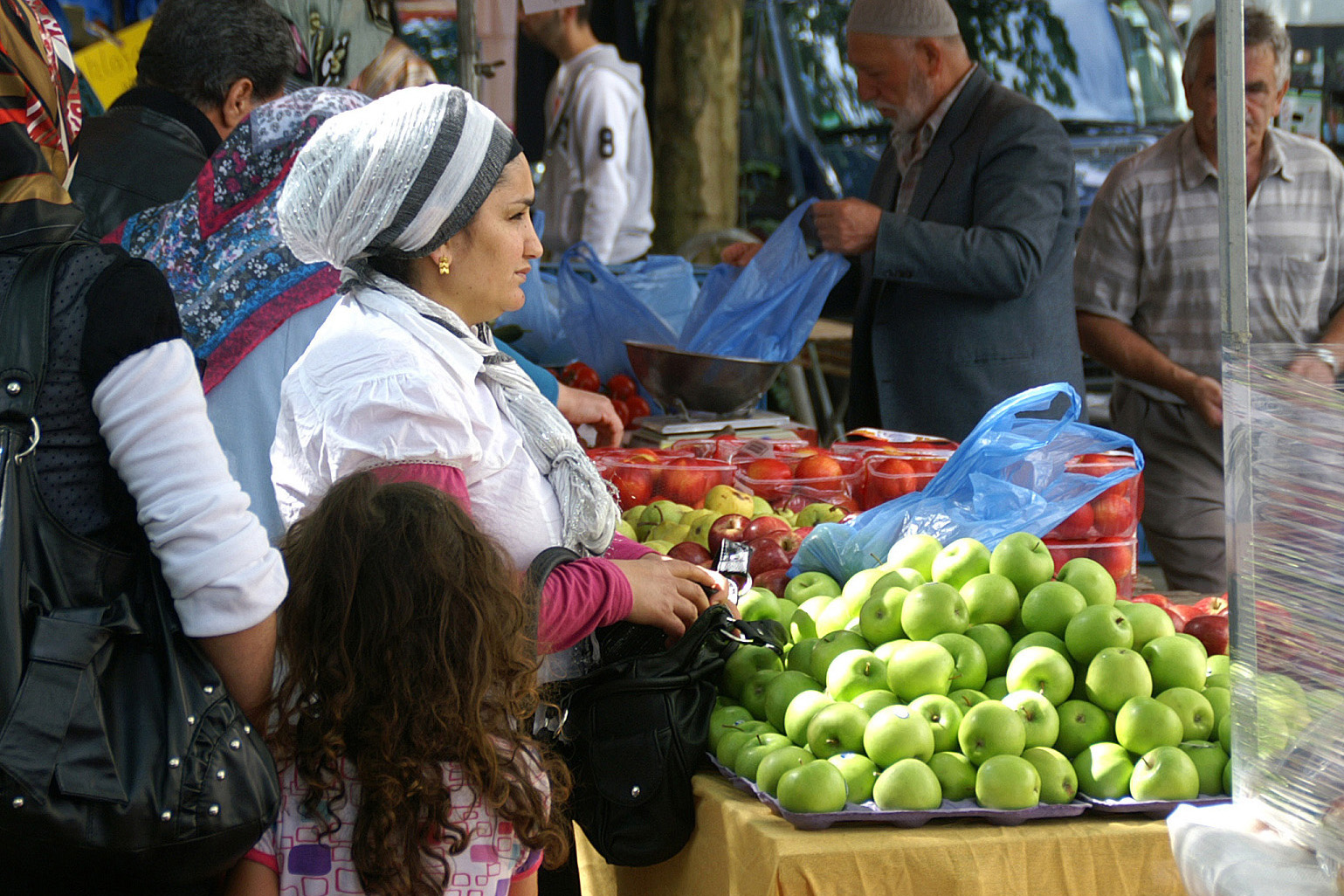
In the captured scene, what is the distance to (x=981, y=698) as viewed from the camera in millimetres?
1769

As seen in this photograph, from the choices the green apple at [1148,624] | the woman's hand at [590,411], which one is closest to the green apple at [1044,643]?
the green apple at [1148,624]

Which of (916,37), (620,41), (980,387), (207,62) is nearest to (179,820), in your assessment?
(207,62)

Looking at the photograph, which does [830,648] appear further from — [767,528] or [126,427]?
[126,427]

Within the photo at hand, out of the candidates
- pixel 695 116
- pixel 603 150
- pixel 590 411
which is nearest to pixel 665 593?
pixel 590 411

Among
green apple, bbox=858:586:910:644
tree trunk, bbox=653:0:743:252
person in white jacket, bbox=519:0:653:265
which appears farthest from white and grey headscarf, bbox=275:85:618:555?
tree trunk, bbox=653:0:743:252

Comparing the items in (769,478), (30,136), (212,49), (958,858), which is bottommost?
(958,858)

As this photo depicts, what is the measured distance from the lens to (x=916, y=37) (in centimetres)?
354

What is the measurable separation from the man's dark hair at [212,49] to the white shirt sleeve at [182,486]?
1881mm

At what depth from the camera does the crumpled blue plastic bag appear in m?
3.60

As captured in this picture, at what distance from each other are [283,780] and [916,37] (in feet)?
9.24

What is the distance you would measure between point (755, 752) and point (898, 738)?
0.68 feet

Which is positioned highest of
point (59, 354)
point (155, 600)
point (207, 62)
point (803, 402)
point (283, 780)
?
point (207, 62)

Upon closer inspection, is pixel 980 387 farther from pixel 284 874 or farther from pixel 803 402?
pixel 284 874

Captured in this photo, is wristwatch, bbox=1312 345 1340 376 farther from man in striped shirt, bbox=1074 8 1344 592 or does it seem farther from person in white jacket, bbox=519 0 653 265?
person in white jacket, bbox=519 0 653 265
